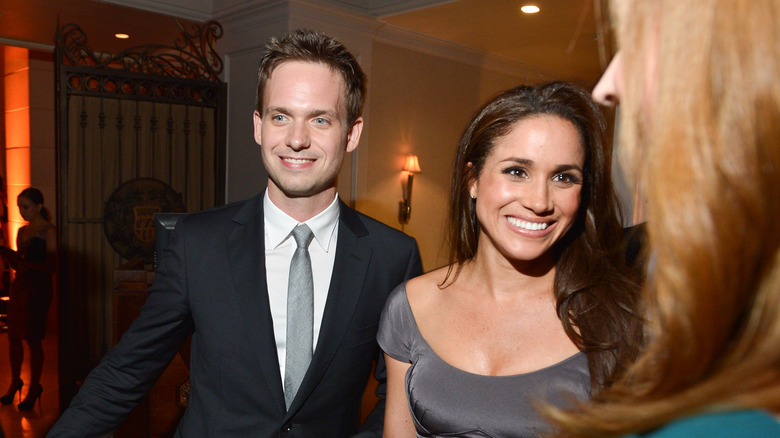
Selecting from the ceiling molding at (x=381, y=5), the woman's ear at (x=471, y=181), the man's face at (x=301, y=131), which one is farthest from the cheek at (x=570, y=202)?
the ceiling molding at (x=381, y=5)

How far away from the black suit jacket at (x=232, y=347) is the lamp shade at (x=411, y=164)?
441 cm

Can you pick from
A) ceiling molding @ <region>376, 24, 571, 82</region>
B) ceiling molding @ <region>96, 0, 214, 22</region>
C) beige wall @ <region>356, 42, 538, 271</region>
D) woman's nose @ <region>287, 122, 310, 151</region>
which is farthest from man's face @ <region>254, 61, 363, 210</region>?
ceiling molding @ <region>376, 24, 571, 82</region>

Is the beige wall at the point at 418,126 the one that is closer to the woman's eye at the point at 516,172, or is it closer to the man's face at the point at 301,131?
the man's face at the point at 301,131

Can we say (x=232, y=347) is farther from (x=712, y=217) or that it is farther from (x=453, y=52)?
(x=453, y=52)

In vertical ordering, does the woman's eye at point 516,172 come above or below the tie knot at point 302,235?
above

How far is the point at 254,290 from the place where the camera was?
5.28 ft

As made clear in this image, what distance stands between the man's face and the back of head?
0.02m

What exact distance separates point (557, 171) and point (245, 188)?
4306 mm

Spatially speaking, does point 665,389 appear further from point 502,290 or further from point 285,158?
point 285,158

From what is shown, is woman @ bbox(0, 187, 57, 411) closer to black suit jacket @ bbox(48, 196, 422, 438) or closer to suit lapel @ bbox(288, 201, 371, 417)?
black suit jacket @ bbox(48, 196, 422, 438)

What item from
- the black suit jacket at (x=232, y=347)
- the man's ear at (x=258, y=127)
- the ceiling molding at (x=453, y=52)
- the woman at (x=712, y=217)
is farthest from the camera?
the ceiling molding at (x=453, y=52)

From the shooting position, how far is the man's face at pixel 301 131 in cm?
168

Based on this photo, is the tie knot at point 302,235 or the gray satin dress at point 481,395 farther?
the tie knot at point 302,235

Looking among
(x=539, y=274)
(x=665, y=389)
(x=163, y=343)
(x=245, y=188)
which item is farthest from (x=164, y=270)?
(x=245, y=188)
